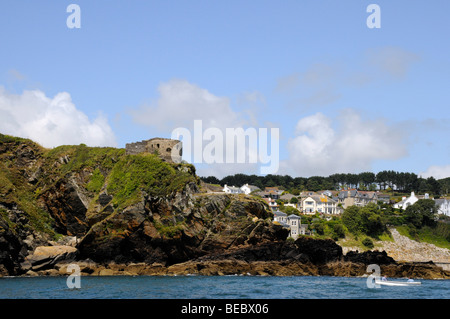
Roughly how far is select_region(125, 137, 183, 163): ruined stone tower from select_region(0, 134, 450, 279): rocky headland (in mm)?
2139

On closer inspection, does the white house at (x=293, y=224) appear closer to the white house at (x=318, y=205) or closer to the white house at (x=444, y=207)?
the white house at (x=318, y=205)

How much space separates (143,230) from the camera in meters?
60.4

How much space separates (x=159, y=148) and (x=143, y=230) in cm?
1786

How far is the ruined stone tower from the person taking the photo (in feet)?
244

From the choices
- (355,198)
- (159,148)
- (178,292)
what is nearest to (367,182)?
(355,198)

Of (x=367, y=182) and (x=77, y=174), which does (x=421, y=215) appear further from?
(x=367, y=182)

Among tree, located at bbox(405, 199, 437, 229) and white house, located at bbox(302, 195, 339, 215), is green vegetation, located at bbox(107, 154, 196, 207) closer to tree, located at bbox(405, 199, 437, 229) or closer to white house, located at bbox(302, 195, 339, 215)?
tree, located at bbox(405, 199, 437, 229)

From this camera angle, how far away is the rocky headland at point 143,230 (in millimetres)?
58750

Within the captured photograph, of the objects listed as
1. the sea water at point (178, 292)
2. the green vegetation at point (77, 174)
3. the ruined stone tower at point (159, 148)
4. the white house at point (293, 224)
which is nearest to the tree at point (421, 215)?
the white house at point (293, 224)

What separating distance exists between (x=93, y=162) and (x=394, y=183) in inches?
5788

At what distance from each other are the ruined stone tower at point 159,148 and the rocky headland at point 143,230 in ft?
7.02
